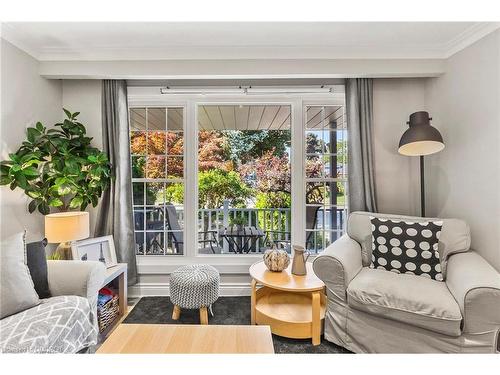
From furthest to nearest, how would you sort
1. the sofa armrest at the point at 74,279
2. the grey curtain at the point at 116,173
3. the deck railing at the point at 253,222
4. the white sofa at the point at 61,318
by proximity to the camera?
1. the deck railing at the point at 253,222
2. the grey curtain at the point at 116,173
3. the sofa armrest at the point at 74,279
4. the white sofa at the point at 61,318

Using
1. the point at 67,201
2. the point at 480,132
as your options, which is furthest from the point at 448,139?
the point at 67,201

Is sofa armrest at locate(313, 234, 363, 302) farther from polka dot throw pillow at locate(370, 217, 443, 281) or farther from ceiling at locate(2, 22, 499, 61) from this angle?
ceiling at locate(2, 22, 499, 61)

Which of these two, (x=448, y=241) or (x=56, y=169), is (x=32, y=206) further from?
(x=448, y=241)

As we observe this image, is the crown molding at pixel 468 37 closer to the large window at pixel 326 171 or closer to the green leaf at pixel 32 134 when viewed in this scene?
the large window at pixel 326 171

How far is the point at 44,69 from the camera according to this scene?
232 centimetres

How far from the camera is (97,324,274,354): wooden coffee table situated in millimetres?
1127

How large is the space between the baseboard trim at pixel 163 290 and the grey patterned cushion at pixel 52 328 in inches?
42.4

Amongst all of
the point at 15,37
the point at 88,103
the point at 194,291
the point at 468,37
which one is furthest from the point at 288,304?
the point at 15,37

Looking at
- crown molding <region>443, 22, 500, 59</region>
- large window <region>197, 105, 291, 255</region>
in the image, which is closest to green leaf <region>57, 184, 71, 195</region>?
large window <region>197, 105, 291, 255</region>

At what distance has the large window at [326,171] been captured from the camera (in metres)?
2.85

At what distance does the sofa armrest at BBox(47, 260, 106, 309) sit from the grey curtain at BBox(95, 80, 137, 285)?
0.79 m

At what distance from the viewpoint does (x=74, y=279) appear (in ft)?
5.48

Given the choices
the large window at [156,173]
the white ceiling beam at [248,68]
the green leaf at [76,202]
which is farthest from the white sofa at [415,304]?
the green leaf at [76,202]
